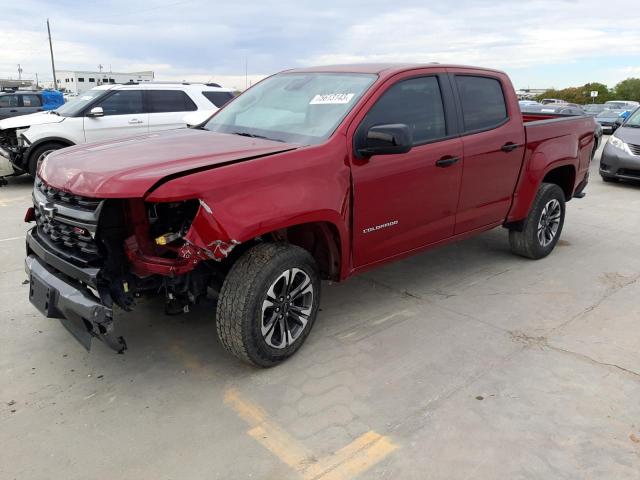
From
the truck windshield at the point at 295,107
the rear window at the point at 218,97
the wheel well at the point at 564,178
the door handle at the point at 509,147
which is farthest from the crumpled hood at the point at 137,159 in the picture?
the rear window at the point at 218,97

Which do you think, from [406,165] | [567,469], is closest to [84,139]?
[406,165]

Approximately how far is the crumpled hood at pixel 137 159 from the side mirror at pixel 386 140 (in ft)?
1.53

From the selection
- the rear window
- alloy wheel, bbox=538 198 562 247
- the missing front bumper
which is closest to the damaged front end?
the missing front bumper

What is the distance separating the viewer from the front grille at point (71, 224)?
281cm

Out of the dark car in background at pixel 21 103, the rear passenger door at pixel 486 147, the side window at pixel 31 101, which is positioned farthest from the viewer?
the side window at pixel 31 101

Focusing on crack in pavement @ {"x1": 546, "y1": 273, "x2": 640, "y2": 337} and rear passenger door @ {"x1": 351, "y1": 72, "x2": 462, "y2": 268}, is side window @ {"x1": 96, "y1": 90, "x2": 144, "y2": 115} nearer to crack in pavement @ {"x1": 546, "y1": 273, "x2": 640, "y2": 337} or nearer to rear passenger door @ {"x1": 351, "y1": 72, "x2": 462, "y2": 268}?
rear passenger door @ {"x1": 351, "y1": 72, "x2": 462, "y2": 268}

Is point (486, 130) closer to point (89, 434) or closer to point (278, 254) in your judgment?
point (278, 254)

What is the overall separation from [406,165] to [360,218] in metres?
0.56

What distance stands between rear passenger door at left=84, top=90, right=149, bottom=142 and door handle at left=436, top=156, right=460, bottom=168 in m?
6.74

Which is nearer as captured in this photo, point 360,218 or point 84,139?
point 360,218

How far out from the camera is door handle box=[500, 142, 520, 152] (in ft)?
14.9

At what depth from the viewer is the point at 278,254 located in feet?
10.3

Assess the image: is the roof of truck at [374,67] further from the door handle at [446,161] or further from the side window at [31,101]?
the side window at [31,101]

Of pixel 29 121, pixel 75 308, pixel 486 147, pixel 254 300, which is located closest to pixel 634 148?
Answer: pixel 486 147
